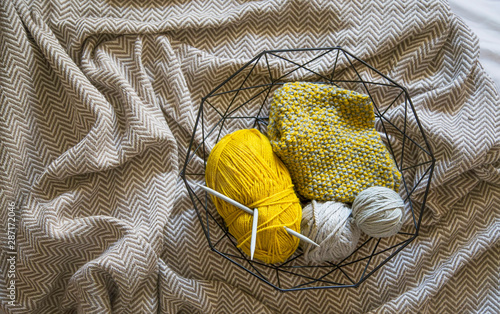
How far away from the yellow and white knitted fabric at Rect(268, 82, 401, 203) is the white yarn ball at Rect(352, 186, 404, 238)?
0.18ft

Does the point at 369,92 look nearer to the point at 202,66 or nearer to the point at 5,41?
the point at 202,66

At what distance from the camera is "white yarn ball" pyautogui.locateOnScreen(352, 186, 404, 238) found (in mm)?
684

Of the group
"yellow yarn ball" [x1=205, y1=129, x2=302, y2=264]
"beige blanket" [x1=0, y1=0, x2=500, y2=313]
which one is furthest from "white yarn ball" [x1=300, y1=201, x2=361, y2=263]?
"beige blanket" [x1=0, y1=0, x2=500, y2=313]

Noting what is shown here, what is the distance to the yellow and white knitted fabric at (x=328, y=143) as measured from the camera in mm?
752

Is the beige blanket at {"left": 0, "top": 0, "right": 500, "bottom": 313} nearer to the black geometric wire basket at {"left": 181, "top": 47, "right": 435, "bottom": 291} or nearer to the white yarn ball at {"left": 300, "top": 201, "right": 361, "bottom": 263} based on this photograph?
the black geometric wire basket at {"left": 181, "top": 47, "right": 435, "bottom": 291}

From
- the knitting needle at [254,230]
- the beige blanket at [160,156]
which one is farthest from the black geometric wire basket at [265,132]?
the knitting needle at [254,230]

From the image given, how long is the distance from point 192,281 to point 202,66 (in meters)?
0.42

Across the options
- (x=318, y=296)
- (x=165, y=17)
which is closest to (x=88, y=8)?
(x=165, y=17)

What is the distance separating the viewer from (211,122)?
868 mm

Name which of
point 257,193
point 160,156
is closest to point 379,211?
point 257,193

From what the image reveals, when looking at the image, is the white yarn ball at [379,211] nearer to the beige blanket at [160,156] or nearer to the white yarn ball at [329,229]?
the white yarn ball at [329,229]

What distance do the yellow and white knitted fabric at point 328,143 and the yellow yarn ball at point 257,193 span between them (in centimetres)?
4

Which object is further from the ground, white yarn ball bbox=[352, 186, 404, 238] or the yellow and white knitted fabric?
the yellow and white knitted fabric

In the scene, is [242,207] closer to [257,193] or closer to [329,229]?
[257,193]
